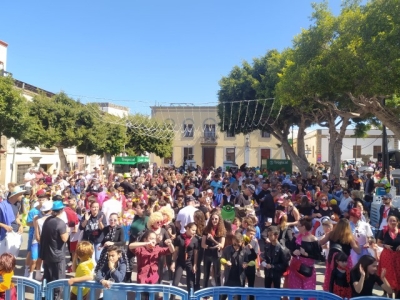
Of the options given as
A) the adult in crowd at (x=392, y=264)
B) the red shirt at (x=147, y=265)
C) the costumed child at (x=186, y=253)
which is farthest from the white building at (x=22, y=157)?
the adult in crowd at (x=392, y=264)

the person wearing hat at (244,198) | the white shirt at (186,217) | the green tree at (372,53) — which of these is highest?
the green tree at (372,53)

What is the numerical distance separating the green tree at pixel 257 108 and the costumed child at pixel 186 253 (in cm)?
1602

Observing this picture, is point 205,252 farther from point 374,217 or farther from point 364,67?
point 364,67

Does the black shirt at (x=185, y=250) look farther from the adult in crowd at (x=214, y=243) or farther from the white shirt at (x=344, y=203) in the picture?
the white shirt at (x=344, y=203)

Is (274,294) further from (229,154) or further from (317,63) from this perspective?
(229,154)

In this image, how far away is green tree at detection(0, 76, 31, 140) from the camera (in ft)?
47.2

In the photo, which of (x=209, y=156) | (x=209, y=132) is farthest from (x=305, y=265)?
(x=209, y=156)

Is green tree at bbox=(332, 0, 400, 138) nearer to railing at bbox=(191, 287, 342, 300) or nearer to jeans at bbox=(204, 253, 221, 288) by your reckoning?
jeans at bbox=(204, 253, 221, 288)

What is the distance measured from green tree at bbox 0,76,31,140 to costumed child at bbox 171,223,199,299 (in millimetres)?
11965

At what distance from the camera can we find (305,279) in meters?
4.75

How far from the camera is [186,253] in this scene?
5414 mm

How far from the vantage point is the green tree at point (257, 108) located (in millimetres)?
21578

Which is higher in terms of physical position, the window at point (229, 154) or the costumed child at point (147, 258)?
the window at point (229, 154)

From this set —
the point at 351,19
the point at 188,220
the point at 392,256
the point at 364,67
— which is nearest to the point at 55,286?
the point at 188,220
